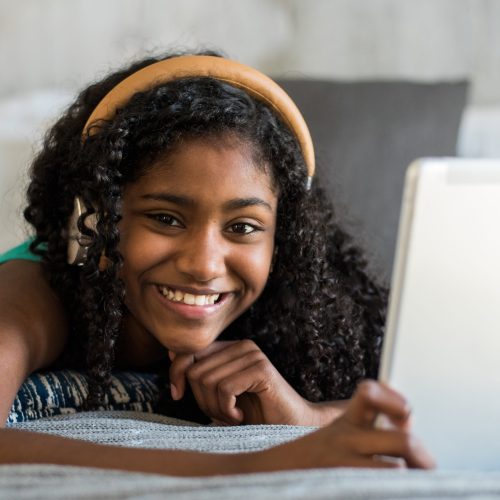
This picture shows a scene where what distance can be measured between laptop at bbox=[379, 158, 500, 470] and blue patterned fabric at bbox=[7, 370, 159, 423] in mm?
559

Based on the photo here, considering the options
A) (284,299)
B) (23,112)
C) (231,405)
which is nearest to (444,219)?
(231,405)

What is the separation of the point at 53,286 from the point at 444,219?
748 millimetres

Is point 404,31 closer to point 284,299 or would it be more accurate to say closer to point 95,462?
point 284,299

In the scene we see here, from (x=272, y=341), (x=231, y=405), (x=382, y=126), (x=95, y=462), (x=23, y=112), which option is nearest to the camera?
(x=95, y=462)

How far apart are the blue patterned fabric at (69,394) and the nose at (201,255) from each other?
0.65 feet

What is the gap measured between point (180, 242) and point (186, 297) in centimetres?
8

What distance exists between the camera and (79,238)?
1254 millimetres

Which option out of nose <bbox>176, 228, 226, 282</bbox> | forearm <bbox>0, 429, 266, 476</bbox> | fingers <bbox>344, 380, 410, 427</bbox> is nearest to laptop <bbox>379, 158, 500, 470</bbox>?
fingers <bbox>344, 380, 410, 427</bbox>

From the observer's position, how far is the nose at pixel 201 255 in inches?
45.9

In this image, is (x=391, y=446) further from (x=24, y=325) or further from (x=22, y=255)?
(x=22, y=255)

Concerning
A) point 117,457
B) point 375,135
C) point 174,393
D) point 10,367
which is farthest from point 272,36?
point 117,457

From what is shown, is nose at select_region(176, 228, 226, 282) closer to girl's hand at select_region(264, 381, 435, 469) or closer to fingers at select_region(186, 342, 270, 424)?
fingers at select_region(186, 342, 270, 424)

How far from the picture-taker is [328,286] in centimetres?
142

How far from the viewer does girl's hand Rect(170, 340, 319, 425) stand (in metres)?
1.23
